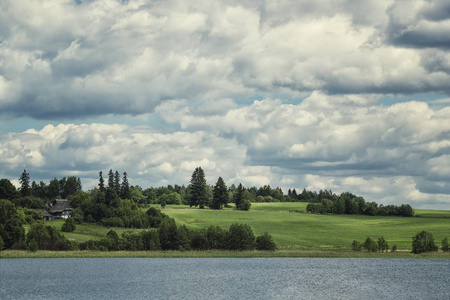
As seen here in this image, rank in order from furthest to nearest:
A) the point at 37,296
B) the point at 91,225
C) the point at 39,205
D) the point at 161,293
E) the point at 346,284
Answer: the point at 39,205 → the point at 91,225 → the point at 346,284 → the point at 161,293 → the point at 37,296

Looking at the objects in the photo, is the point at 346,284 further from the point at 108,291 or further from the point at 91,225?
the point at 91,225

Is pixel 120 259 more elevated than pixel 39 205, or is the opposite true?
pixel 39 205

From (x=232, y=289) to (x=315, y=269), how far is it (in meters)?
31.7

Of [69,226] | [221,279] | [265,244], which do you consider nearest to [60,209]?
[69,226]

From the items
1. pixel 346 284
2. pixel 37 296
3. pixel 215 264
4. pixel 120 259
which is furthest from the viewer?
pixel 120 259

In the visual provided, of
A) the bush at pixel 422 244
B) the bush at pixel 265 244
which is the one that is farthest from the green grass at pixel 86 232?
the bush at pixel 422 244

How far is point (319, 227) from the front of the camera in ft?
564

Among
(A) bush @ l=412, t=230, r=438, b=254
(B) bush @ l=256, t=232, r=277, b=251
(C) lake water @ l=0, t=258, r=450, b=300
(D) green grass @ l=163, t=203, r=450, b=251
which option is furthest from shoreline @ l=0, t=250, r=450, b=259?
(D) green grass @ l=163, t=203, r=450, b=251

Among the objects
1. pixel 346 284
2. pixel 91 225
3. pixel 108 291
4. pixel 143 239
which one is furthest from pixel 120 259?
pixel 346 284

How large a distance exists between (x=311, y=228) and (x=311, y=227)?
2155mm

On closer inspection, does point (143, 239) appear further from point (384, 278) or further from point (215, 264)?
point (384, 278)

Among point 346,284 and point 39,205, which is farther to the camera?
point 39,205

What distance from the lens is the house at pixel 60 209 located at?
186 metres

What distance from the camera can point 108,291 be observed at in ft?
232
